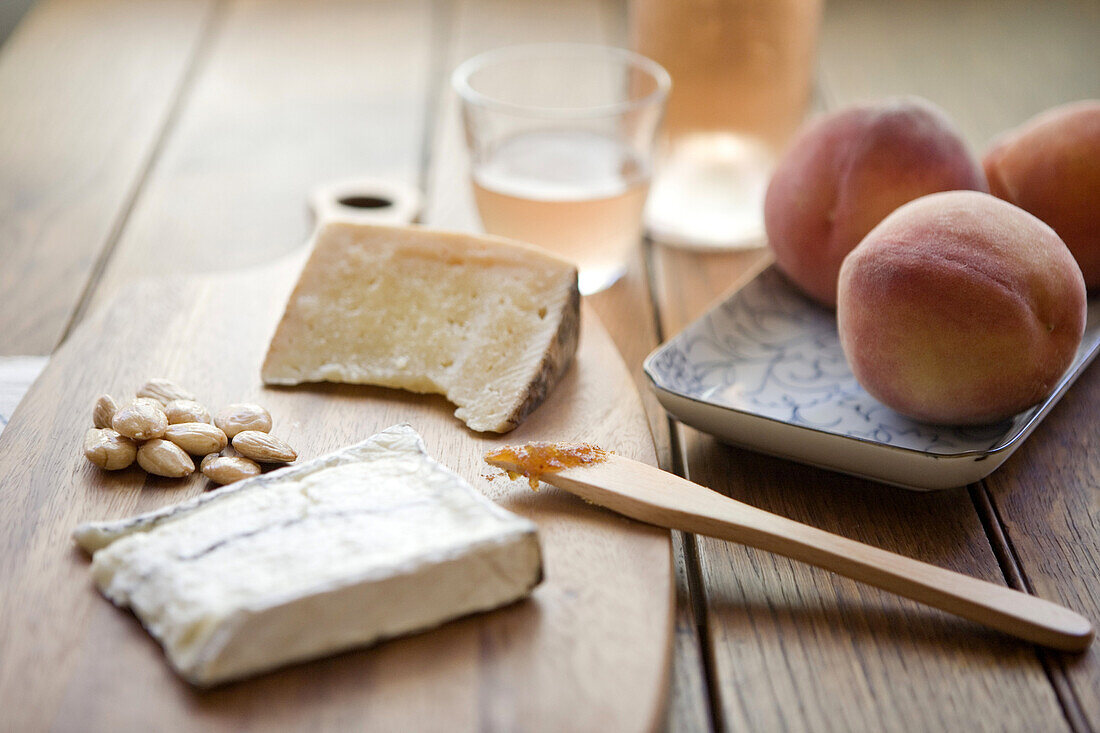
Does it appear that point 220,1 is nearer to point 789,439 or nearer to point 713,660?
point 789,439

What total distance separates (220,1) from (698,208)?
4.14 ft

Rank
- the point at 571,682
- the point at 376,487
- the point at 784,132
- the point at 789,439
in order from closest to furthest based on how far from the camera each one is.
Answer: the point at 571,682
the point at 376,487
the point at 789,439
the point at 784,132

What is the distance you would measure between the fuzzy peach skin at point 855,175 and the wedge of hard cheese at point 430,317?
0.27 meters

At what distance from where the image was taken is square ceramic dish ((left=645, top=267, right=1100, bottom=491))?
0.79m

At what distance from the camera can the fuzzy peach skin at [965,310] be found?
789 millimetres

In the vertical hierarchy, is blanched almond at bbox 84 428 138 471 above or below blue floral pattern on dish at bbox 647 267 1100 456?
above

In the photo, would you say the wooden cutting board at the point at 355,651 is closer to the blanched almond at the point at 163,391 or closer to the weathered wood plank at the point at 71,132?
the blanched almond at the point at 163,391

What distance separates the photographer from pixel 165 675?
613mm

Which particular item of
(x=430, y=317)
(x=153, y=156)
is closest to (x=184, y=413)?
(x=430, y=317)

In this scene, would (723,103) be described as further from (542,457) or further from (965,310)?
(542,457)

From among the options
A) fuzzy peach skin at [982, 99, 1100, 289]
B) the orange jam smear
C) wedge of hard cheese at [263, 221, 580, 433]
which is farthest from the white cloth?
fuzzy peach skin at [982, 99, 1100, 289]

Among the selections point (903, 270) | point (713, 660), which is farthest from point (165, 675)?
point (903, 270)

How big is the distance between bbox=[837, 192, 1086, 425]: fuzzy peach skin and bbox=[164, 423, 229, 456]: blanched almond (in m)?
0.54

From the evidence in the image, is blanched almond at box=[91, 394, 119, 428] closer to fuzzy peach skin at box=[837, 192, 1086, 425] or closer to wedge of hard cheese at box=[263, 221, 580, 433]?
wedge of hard cheese at box=[263, 221, 580, 433]
